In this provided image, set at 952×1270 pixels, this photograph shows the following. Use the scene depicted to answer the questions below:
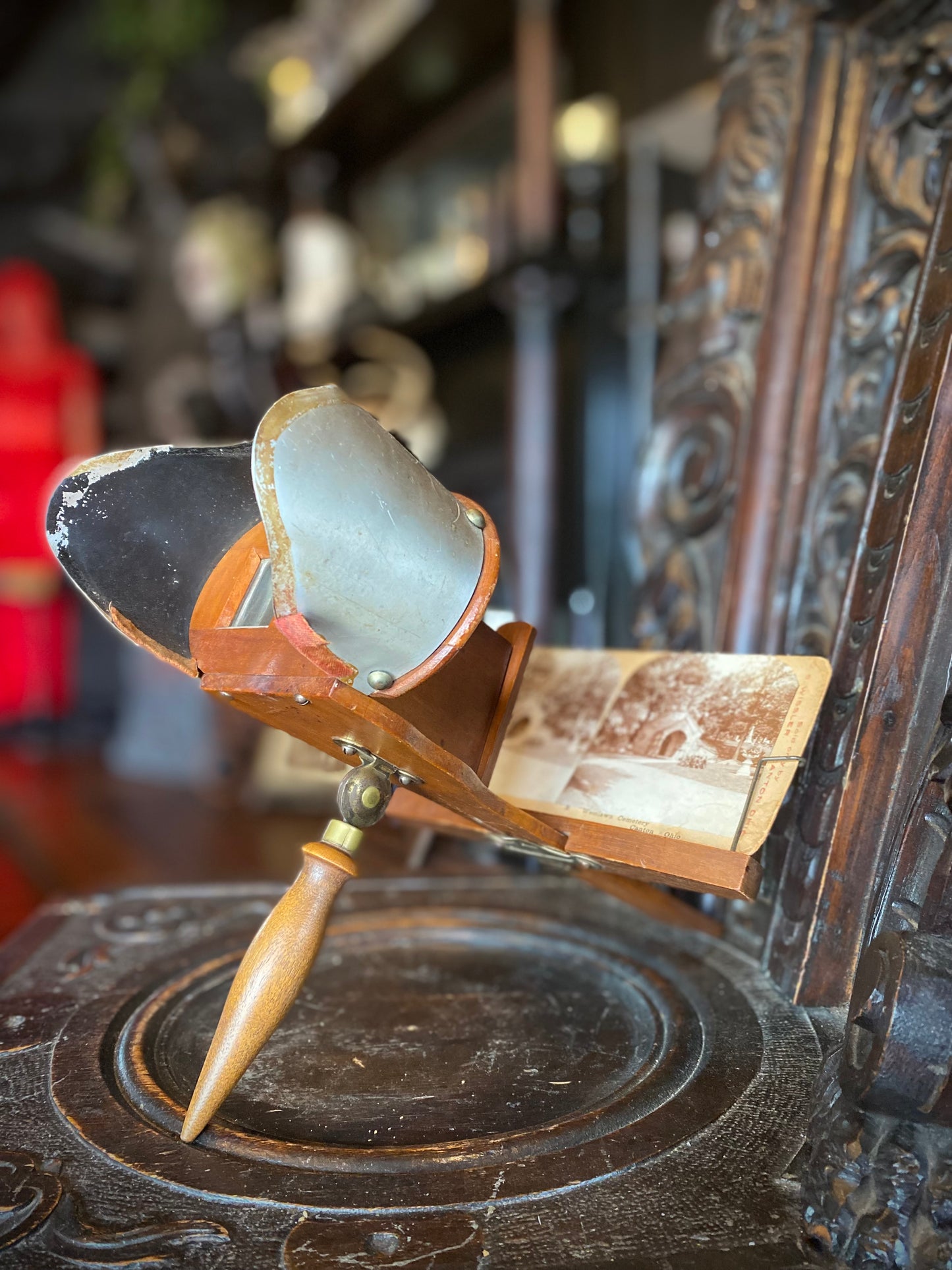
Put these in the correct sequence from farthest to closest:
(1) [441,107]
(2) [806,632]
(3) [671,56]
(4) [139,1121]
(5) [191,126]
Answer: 1. (5) [191,126]
2. (1) [441,107]
3. (3) [671,56]
4. (2) [806,632]
5. (4) [139,1121]

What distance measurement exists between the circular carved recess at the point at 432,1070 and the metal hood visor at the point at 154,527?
29 centimetres

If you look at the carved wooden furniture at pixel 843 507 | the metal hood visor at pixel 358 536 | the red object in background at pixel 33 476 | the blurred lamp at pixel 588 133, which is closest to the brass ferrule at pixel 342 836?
the metal hood visor at pixel 358 536

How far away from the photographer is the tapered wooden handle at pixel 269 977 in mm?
604

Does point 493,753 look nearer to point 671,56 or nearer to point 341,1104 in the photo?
point 341,1104

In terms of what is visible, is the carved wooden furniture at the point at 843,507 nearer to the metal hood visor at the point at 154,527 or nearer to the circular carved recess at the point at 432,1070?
the circular carved recess at the point at 432,1070

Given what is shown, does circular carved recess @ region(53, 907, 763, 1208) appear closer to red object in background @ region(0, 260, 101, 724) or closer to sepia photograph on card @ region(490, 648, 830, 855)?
sepia photograph on card @ region(490, 648, 830, 855)

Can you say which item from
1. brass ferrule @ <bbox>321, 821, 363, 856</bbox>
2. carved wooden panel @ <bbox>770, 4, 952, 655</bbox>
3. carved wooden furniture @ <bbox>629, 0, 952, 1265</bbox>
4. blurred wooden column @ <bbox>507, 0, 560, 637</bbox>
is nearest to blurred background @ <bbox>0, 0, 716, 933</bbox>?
blurred wooden column @ <bbox>507, 0, 560, 637</bbox>

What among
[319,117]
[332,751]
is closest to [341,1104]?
[332,751]

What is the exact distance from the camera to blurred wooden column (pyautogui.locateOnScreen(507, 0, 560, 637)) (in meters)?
2.02

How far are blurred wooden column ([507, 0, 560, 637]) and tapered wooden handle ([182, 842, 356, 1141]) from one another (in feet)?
4.73

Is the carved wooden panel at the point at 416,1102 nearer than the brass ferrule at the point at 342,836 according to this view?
Yes

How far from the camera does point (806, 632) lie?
3.04 ft

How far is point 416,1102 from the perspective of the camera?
2.16ft

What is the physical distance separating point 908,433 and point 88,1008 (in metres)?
0.79
